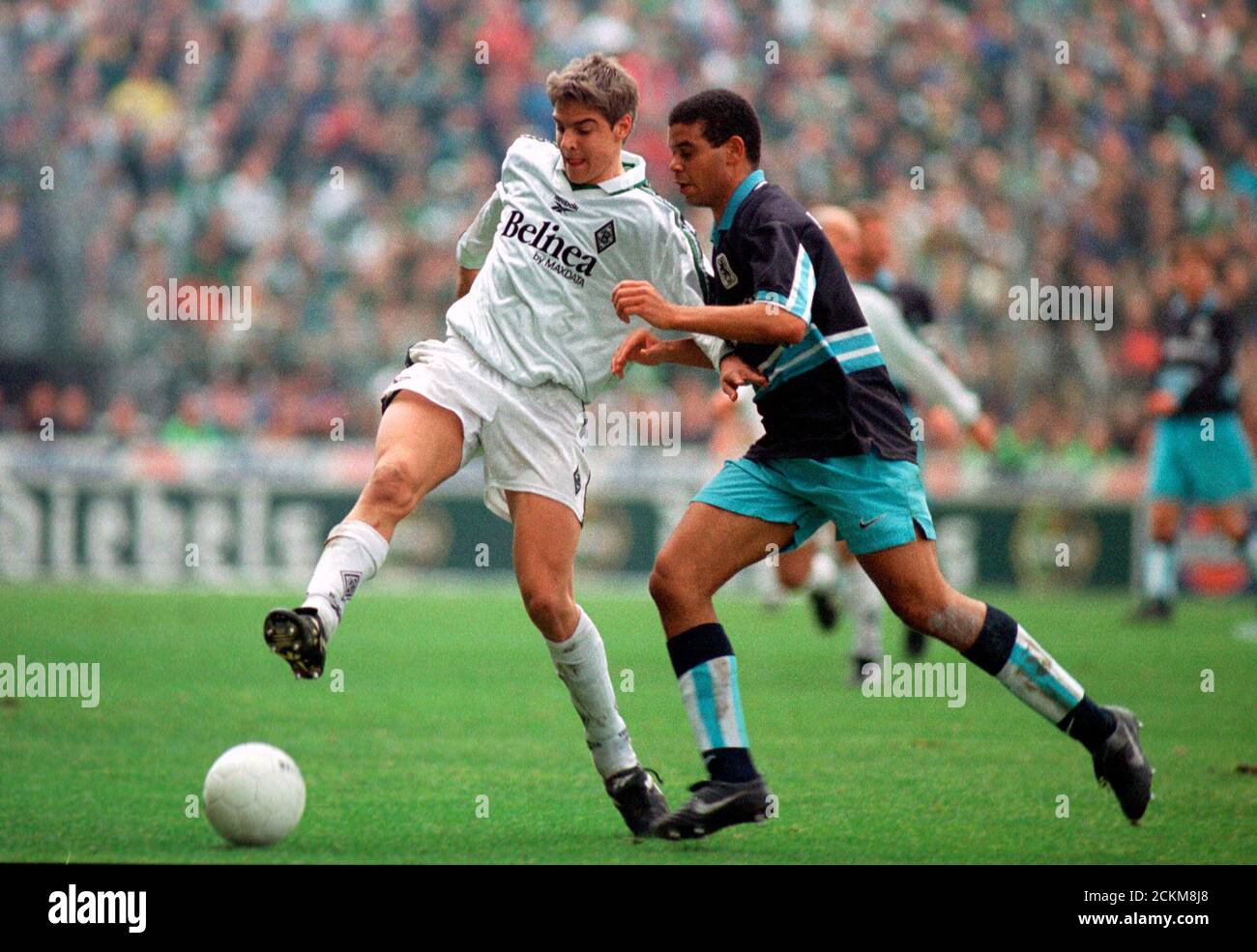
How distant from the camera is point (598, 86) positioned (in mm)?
5672

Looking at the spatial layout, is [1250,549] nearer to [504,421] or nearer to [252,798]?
[504,421]

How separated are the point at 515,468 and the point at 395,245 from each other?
13419 mm

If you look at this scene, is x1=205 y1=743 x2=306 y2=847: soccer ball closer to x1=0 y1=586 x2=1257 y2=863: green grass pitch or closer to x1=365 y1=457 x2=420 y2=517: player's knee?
x1=0 y1=586 x2=1257 y2=863: green grass pitch

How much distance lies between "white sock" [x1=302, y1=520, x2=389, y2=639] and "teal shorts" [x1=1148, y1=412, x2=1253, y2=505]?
9.81 metres

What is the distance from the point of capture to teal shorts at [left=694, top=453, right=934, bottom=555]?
5.64 meters

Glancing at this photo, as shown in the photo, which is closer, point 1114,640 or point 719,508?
point 719,508

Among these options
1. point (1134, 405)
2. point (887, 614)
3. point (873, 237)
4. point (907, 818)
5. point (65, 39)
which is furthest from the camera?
point (65, 39)

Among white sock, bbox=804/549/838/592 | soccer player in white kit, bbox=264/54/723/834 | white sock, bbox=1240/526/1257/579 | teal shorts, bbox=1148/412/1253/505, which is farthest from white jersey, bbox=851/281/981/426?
white sock, bbox=1240/526/1257/579

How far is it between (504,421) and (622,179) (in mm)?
866

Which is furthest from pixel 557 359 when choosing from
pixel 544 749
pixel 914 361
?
pixel 914 361

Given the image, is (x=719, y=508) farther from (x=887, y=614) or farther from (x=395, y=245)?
(x=395, y=245)

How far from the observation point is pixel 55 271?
60.5 feet

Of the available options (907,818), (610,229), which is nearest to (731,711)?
(907,818)
